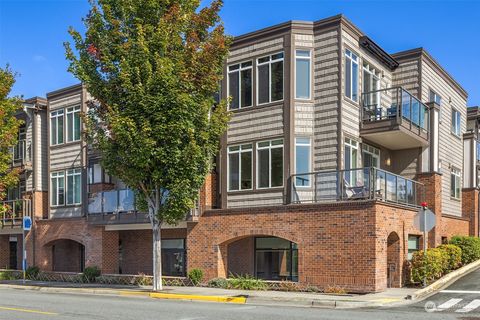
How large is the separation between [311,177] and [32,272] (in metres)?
16.2

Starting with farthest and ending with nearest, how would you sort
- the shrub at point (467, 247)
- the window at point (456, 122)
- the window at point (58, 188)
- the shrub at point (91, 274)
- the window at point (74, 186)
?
1. the window at point (58, 188)
2. the window at point (456, 122)
3. the window at point (74, 186)
4. the shrub at point (91, 274)
5. the shrub at point (467, 247)

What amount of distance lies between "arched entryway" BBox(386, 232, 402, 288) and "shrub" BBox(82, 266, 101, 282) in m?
13.2

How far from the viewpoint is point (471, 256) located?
81.9 ft

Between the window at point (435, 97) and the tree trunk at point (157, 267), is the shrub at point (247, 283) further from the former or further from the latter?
the window at point (435, 97)

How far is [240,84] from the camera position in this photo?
76.7ft

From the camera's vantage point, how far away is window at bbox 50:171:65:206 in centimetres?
2997

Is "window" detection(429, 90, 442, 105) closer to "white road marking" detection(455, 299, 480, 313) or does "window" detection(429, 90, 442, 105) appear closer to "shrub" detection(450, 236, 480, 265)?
"shrub" detection(450, 236, 480, 265)

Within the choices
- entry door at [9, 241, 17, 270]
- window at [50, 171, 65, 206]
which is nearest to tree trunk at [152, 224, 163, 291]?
window at [50, 171, 65, 206]

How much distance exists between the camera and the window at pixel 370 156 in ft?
77.6

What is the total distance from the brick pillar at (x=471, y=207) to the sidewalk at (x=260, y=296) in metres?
12.6

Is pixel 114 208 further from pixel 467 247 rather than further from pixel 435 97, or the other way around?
pixel 435 97

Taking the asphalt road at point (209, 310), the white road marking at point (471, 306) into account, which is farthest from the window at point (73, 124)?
the white road marking at point (471, 306)

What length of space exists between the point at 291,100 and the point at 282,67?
1379 mm

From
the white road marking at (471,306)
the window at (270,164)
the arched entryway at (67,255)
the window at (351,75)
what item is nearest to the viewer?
the white road marking at (471,306)
